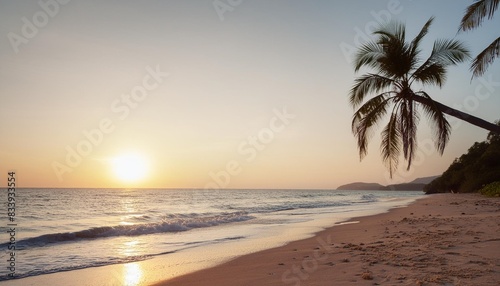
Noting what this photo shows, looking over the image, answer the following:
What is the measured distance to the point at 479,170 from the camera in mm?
49031

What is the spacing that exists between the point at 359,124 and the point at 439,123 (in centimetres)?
300

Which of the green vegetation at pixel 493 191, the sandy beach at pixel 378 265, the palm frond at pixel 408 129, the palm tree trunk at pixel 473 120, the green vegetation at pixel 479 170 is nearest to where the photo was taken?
the sandy beach at pixel 378 265

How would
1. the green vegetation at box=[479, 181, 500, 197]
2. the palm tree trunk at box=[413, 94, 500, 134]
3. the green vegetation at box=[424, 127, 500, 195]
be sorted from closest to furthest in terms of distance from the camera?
the palm tree trunk at box=[413, 94, 500, 134] < the green vegetation at box=[479, 181, 500, 197] < the green vegetation at box=[424, 127, 500, 195]

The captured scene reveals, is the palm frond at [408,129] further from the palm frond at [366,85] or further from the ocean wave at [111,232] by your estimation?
the ocean wave at [111,232]

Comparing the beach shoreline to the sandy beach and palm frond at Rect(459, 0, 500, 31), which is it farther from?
palm frond at Rect(459, 0, 500, 31)

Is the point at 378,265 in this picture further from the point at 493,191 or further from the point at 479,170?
the point at 479,170

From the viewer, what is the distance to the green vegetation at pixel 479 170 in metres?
43.8

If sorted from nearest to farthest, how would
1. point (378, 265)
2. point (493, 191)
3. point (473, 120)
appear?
point (473, 120) < point (378, 265) < point (493, 191)

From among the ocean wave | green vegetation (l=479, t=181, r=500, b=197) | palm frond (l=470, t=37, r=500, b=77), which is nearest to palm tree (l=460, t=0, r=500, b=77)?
palm frond (l=470, t=37, r=500, b=77)

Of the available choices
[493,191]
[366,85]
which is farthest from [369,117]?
[493,191]

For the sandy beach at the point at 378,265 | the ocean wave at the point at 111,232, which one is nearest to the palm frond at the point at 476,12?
the sandy beach at the point at 378,265

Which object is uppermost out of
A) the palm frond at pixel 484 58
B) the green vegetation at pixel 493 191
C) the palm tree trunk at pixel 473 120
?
the palm frond at pixel 484 58

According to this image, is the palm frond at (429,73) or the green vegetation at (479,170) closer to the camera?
the palm frond at (429,73)

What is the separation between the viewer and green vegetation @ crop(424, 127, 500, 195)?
43844 mm
